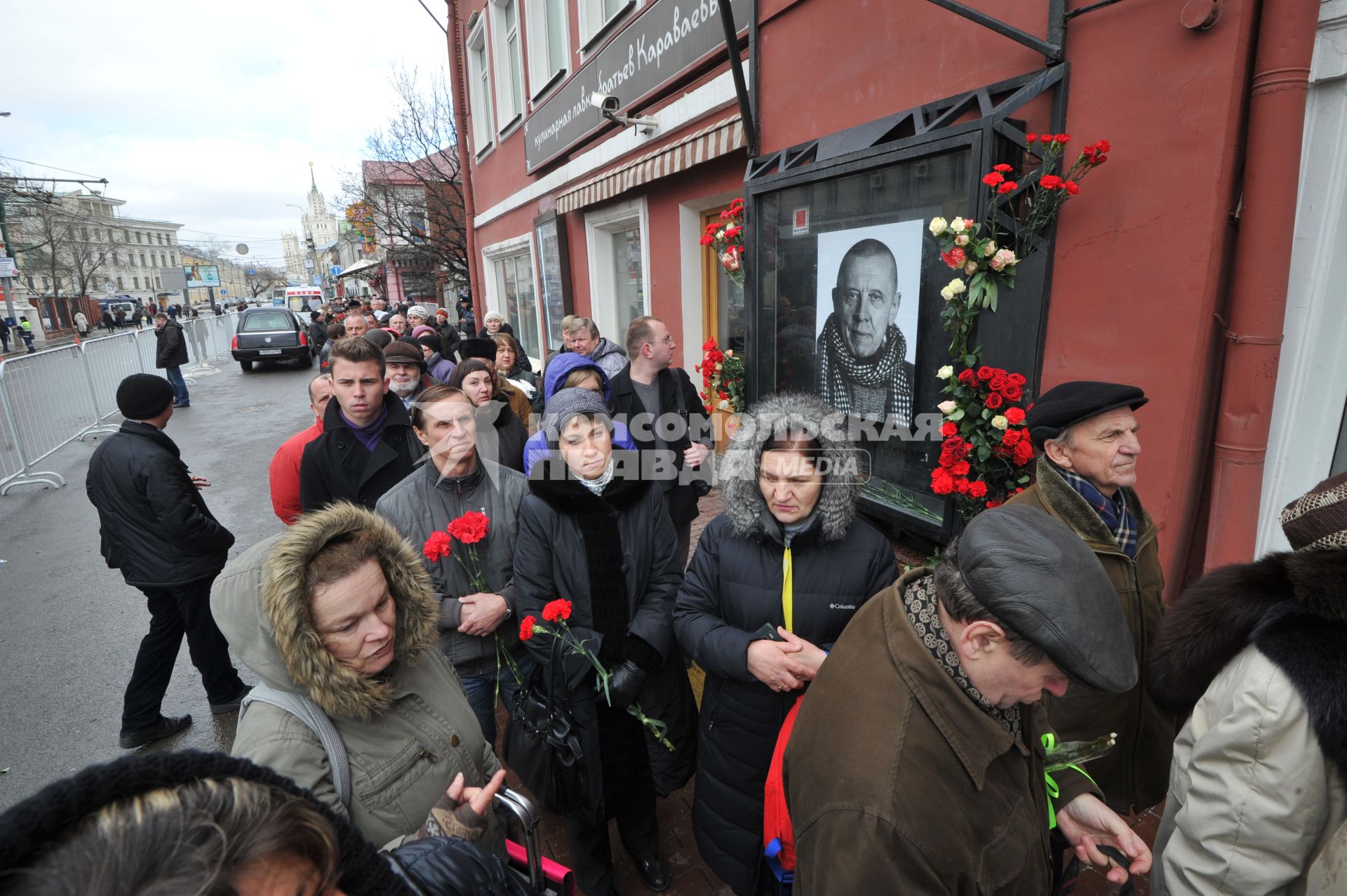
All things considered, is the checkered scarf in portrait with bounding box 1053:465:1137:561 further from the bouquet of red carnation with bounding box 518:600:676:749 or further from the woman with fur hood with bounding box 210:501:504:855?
the woman with fur hood with bounding box 210:501:504:855

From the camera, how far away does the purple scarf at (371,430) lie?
10.3 ft

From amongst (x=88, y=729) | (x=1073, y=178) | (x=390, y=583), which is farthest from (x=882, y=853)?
(x=88, y=729)

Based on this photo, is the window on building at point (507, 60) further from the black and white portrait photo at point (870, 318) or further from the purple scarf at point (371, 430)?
the purple scarf at point (371, 430)

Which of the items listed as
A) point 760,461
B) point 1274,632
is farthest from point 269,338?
point 1274,632

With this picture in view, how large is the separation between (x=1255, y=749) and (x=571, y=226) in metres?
9.55

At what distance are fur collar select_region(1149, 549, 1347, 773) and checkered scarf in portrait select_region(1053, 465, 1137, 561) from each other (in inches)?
20.5

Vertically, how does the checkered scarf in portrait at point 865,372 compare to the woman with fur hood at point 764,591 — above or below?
above

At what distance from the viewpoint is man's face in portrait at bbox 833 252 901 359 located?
12.7ft

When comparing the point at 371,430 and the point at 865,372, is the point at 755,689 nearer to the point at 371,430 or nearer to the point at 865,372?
the point at 371,430

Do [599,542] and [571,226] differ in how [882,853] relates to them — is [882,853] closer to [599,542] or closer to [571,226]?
[599,542]

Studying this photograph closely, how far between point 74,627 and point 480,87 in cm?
1224

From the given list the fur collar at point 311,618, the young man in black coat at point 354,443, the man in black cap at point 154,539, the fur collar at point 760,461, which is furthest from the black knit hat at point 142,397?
the fur collar at point 760,461

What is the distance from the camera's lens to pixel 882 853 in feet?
3.49

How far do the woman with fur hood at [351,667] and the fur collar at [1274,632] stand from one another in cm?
174
